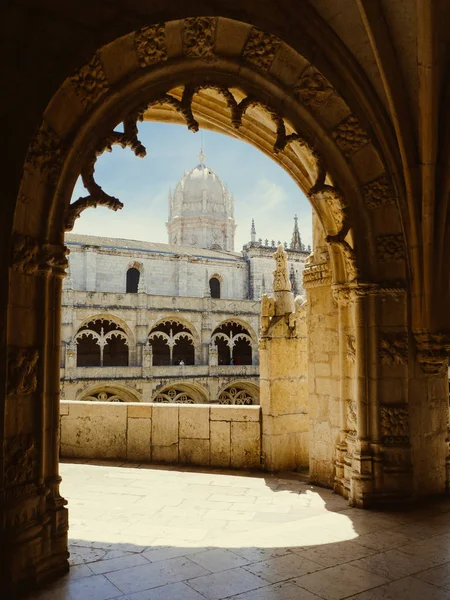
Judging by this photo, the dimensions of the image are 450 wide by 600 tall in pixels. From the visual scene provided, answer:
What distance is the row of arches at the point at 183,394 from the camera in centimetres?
2445

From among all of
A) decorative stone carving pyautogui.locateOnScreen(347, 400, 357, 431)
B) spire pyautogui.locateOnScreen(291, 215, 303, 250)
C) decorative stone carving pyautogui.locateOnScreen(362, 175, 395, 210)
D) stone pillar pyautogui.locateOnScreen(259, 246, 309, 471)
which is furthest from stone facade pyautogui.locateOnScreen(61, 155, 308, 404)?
decorative stone carving pyautogui.locateOnScreen(362, 175, 395, 210)

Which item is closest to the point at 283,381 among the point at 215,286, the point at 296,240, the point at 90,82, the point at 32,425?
the point at 32,425

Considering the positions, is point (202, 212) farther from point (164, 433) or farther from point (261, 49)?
point (261, 49)

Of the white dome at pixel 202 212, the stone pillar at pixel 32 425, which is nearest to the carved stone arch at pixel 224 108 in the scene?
the stone pillar at pixel 32 425

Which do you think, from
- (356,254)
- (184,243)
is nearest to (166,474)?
(356,254)

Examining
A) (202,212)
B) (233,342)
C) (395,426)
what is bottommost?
(395,426)

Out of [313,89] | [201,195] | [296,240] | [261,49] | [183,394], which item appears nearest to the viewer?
[261,49]

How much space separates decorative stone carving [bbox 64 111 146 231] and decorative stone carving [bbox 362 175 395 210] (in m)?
1.94

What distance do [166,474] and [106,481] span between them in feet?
2.32

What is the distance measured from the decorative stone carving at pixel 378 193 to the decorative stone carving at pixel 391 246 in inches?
11.2

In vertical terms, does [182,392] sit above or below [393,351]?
below

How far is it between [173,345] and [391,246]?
25.8m

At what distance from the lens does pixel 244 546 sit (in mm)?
3283

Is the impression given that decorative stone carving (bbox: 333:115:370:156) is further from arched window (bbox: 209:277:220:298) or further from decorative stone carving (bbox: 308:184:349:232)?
arched window (bbox: 209:277:220:298)
